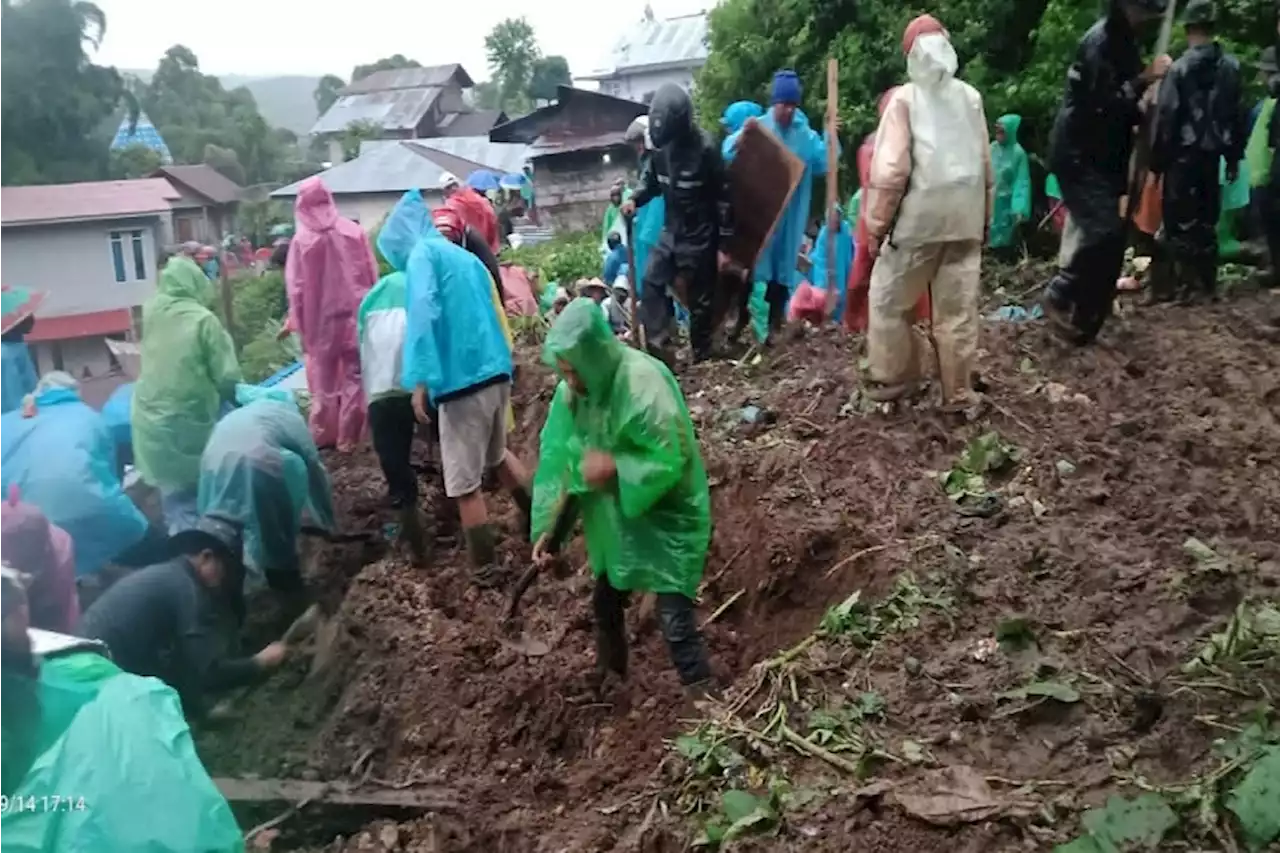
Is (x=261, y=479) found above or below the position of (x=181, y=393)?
below

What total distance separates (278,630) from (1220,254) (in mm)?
6339

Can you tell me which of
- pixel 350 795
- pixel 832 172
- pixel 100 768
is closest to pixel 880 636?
pixel 350 795

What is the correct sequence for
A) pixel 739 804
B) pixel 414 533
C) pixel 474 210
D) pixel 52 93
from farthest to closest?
pixel 474 210 < pixel 414 533 < pixel 739 804 < pixel 52 93

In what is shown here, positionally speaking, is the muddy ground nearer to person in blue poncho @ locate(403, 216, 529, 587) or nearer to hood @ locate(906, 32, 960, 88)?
person in blue poncho @ locate(403, 216, 529, 587)

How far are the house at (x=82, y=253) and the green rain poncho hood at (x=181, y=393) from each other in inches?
62.2

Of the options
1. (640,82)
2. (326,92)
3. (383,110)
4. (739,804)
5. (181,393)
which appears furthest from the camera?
(640,82)

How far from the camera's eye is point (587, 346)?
3.72 metres

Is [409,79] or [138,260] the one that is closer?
[138,260]

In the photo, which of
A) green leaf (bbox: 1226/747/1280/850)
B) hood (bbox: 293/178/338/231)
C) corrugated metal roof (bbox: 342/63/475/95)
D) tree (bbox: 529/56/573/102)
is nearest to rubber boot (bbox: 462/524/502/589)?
hood (bbox: 293/178/338/231)

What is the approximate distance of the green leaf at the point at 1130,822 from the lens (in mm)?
2547

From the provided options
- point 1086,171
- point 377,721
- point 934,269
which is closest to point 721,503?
point 934,269

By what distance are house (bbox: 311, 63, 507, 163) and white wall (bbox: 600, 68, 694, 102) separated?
505 inches

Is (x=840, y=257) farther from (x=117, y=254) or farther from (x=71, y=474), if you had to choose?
(x=117, y=254)

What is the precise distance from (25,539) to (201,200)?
1016mm
